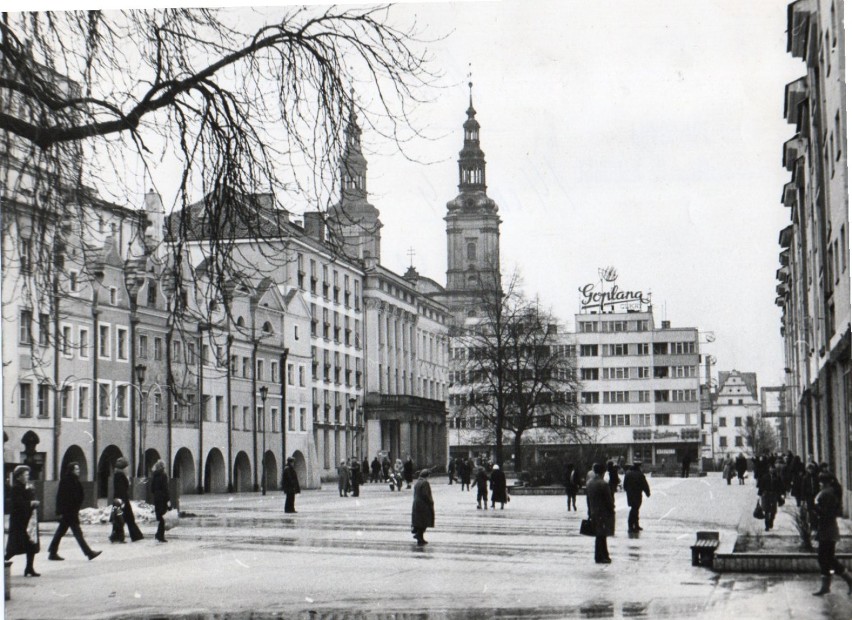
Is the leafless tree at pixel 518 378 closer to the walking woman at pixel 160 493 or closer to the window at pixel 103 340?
the walking woman at pixel 160 493

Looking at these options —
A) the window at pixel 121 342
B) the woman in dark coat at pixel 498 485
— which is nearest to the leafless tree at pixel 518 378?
the woman in dark coat at pixel 498 485

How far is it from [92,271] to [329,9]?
4.76m

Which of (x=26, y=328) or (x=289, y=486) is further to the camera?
(x=289, y=486)

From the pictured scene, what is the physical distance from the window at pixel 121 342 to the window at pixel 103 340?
0.68ft

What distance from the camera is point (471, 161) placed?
61.8 feet

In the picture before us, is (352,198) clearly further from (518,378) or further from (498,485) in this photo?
(518,378)

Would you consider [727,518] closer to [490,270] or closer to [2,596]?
[490,270]

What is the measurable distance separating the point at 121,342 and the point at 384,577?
6007mm

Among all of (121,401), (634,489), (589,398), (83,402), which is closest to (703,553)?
(634,489)

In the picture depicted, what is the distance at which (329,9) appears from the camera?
16.5 meters

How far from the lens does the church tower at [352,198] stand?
647 inches

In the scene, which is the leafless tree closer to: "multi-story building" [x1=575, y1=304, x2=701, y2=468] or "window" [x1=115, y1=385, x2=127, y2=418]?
"multi-story building" [x1=575, y1=304, x2=701, y2=468]

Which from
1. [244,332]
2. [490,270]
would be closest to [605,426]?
[490,270]

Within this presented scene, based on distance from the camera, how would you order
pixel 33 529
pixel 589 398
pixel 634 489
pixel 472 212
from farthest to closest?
pixel 589 398, pixel 634 489, pixel 472 212, pixel 33 529
